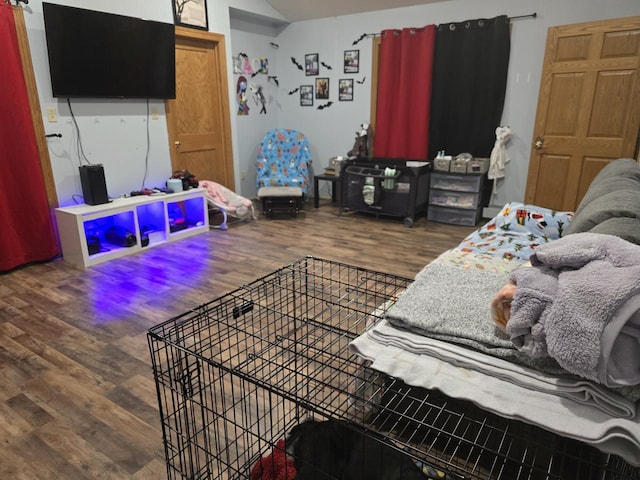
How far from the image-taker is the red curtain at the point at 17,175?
3.23 m

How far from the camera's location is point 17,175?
11.2 ft

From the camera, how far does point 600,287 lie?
38.3 inches

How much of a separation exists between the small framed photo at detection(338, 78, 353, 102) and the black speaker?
3.25 metres

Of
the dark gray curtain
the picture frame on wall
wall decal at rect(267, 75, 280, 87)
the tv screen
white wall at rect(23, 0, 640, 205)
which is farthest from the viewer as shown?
wall decal at rect(267, 75, 280, 87)

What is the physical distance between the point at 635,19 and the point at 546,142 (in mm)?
1183

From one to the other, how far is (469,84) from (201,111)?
10.0 ft

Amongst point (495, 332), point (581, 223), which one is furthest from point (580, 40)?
point (495, 332)

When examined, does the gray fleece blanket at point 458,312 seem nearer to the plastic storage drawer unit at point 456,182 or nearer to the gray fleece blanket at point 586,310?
the gray fleece blanket at point 586,310

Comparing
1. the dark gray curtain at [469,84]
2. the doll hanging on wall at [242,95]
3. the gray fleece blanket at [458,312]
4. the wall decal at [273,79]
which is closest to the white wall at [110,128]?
the doll hanging on wall at [242,95]

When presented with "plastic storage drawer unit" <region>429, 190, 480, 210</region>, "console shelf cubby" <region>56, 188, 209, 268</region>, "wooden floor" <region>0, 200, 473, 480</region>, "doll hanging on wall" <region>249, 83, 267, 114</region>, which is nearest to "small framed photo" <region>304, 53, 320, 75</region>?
"doll hanging on wall" <region>249, 83, 267, 114</region>

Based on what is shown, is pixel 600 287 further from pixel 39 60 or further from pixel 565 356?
pixel 39 60

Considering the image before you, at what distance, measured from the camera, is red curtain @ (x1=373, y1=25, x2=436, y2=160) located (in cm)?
493

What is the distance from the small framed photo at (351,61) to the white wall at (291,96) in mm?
71

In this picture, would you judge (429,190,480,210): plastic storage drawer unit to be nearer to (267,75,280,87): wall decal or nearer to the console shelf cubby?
the console shelf cubby
